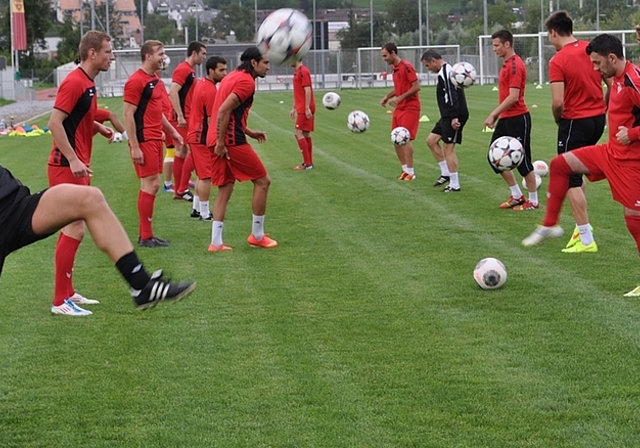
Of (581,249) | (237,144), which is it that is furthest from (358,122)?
(581,249)

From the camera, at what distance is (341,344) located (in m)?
6.79

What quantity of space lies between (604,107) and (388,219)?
3.35m

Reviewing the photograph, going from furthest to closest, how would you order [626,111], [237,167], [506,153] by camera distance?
[506,153] → [237,167] → [626,111]

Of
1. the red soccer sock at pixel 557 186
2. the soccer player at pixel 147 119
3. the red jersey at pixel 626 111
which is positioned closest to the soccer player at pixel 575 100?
the red soccer sock at pixel 557 186

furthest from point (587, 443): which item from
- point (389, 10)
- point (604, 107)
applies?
point (389, 10)

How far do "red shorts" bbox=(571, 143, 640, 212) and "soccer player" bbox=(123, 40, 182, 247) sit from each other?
468 centimetres

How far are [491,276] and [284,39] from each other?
128 inches

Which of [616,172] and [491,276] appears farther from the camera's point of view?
[491,276]

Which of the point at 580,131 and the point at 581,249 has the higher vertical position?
the point at 580,131

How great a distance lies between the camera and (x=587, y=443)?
4.79 m

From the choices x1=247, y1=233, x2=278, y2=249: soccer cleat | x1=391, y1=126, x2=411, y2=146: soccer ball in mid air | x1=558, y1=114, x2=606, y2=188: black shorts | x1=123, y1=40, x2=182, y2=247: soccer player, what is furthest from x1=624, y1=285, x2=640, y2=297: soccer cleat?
x1=391, y1=126, x2=411, y2=146: soccer ball in mid air

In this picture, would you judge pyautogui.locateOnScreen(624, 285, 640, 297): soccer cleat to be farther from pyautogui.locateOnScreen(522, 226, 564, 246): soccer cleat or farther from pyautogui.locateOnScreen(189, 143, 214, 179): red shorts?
pyautogui.locateOnScreen(189, 143, 214, 179): red shorts

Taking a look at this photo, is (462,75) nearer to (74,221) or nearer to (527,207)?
(527,207)

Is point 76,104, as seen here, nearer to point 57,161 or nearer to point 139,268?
point 57,161
